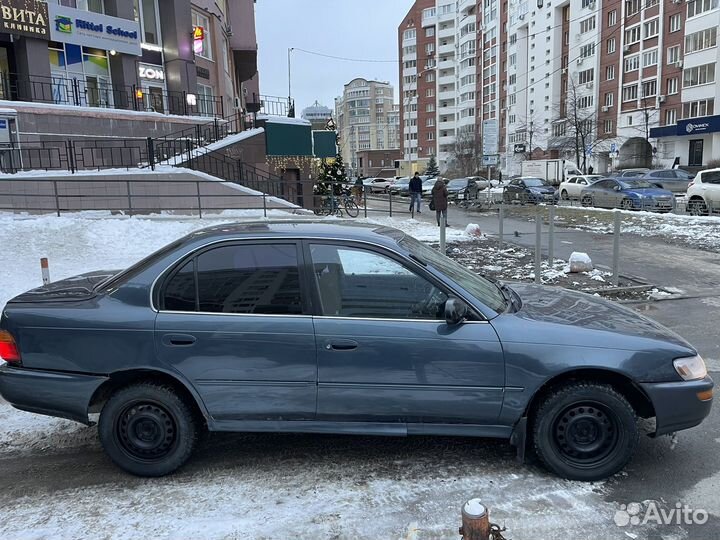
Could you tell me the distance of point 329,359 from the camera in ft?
12.0

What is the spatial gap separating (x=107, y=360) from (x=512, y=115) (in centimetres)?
8548

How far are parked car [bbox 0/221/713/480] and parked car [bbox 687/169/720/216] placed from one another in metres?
17.3

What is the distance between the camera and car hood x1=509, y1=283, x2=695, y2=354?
3.79 metres

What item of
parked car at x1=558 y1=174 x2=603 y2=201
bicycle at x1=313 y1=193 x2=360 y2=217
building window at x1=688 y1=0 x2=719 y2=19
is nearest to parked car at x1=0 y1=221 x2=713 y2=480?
bicycle at x1=313 y1=193 x2=360 y2=217

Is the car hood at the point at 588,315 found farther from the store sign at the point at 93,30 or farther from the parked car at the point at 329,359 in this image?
the store sign at the point at 93,30

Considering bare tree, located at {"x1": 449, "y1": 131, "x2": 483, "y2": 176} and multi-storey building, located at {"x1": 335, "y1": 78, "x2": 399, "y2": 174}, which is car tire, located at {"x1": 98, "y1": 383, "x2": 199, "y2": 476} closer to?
bare tree, located at {"x1": 449, "y1": 131, "x2": 483, "y2": 176}

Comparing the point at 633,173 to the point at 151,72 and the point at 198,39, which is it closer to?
the point at 198,39

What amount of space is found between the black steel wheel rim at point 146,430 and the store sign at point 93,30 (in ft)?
74.9

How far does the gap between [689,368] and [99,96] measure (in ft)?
85.0

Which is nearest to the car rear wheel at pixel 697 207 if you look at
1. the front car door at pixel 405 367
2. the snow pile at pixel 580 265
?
the snow pile at pixel 580 265

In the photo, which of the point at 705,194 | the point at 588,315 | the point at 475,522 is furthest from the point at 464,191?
the point at 475,522

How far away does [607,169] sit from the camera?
2365 inches

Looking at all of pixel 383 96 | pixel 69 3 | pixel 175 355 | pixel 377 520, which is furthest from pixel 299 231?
pixel 383 96

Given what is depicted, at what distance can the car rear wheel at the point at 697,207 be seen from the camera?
18797 millimetres
